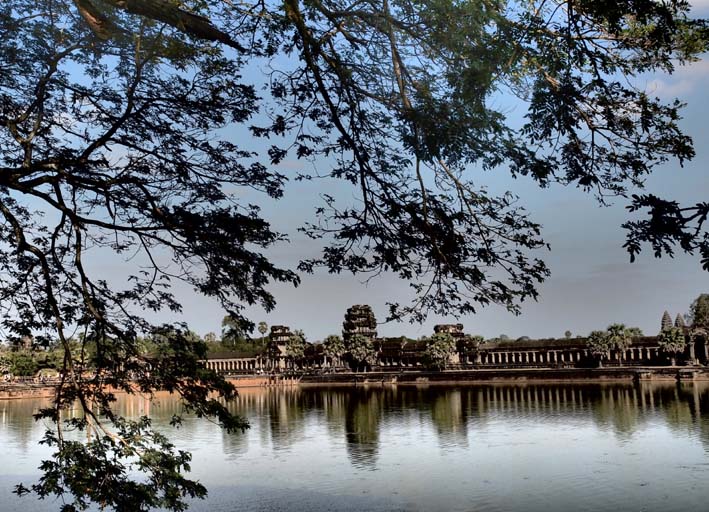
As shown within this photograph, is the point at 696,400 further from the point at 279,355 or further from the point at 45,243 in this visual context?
the point at 279,355

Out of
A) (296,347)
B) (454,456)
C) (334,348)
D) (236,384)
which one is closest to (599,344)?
(334,348)

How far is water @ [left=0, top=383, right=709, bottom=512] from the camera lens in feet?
54.5

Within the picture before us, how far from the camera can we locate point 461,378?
61.9m

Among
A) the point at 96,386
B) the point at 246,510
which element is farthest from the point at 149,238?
the point at 246,510

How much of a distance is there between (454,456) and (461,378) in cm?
3957

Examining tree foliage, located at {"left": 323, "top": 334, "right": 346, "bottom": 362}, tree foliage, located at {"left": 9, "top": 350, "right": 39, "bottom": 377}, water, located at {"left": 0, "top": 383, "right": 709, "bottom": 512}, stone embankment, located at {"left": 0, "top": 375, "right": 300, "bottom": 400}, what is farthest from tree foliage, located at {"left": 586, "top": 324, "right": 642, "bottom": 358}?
tree foliage, located at {"left": 9, "top": 350, "right": 39, "bottom": 377}

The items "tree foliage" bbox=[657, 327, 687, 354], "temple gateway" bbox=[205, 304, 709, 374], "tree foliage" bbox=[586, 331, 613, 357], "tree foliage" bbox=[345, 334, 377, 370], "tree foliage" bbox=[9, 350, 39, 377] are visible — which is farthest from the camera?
"tree foliage" bbox=[345, 334, 377, 370]

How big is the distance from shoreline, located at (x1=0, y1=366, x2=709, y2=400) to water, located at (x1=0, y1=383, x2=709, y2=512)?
9.21m

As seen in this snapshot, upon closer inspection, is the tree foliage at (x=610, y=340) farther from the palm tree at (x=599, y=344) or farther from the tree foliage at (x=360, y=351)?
the tree foliage at (x=360, y=351)

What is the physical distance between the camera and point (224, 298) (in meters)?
9.16

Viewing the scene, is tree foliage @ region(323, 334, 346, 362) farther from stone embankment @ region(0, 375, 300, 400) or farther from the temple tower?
stone embankment @ region(0, 375, 300, 400)

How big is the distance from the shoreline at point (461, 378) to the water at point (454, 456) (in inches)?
363

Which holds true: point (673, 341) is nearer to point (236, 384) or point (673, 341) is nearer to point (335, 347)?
point (335, 347)

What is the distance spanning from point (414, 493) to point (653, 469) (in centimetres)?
695
